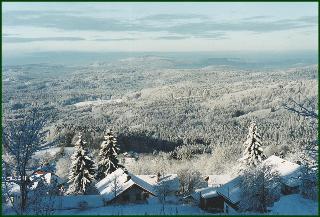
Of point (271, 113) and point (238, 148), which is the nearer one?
point (238, 148)

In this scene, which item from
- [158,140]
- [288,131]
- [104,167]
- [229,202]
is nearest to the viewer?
[229,202]

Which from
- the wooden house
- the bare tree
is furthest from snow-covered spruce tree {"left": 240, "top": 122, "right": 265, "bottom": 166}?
the bare tree

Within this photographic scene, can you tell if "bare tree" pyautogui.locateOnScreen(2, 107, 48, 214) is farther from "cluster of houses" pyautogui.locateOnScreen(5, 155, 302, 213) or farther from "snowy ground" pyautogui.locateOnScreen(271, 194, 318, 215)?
"cluster of houses" pyautogui.locateOnScreen(5, 155, 302, 213)

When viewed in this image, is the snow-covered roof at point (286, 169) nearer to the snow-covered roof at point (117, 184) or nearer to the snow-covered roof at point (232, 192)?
the snow-covered roof at point (232, 192)

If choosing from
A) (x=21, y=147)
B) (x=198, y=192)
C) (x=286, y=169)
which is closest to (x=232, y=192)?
(x=198, y=192)

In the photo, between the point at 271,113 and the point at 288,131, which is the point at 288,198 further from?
the point at 271,113

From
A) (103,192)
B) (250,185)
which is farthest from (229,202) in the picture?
(103,192)
